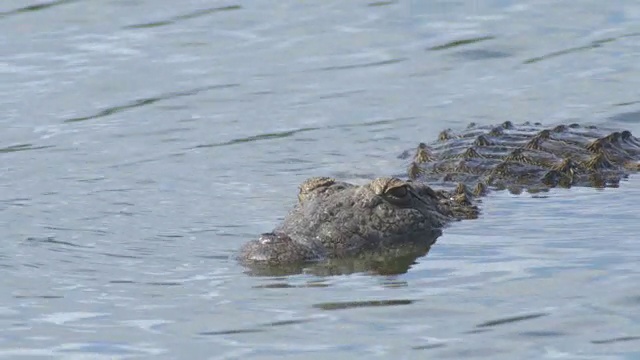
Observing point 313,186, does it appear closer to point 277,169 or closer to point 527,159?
point 527,159

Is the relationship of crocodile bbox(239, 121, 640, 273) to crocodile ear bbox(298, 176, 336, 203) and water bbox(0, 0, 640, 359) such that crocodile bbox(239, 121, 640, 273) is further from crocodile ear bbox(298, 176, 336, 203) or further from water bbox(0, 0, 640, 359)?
water bbox(0, 0, 640, 359)

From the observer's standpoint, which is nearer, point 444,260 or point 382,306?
point 382,306

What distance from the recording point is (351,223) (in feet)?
41.1

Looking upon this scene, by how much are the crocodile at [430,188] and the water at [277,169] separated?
0.29 metres

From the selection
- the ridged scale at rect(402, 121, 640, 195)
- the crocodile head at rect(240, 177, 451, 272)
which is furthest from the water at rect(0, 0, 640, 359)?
the ridged scale at rect(402, 121, 640, 195)

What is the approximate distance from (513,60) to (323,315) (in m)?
10.6

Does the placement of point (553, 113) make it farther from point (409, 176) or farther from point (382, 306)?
point (382, 306)

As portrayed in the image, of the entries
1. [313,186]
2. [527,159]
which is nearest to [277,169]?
[527,159]

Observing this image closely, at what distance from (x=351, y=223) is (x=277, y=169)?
11.3ft

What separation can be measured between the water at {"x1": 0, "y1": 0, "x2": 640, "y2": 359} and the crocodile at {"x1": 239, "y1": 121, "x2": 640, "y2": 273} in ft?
0.96

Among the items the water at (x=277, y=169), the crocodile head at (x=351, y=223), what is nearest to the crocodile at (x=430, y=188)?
the crocodile head at (x=351, y=223)

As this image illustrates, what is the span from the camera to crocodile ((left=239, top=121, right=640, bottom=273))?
12.2 m

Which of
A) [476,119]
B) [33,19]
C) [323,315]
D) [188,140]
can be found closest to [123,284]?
[323,315]

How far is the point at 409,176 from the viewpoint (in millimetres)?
14852
